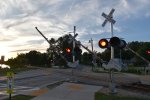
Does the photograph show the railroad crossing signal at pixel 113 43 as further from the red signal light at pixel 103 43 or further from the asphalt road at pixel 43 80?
the asphalt road at pixel 43 80

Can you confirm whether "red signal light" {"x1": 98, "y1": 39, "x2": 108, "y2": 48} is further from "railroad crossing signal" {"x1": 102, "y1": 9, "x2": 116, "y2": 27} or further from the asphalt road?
the asphalt road

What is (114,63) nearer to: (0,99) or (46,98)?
(46,98)

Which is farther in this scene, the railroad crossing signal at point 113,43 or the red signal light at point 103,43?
the red signal light at point 103,43

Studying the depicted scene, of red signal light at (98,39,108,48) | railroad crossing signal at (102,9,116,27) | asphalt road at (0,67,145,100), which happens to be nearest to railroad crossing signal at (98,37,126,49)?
red signal light at (98,39,108,48)

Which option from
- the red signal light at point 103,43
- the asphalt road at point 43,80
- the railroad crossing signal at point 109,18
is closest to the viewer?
the red signal light at point 103,43

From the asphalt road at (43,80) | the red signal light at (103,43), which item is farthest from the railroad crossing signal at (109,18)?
the asphalt road at (43,80)

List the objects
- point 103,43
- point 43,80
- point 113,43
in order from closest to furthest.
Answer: point 113,43, point 103,43, point 43,80

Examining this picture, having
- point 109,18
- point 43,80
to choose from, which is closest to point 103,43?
point 109,18

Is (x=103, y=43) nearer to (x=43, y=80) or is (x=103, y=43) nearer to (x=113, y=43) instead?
(x=113, y=43)

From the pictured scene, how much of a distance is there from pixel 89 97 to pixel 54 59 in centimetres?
A: 10636

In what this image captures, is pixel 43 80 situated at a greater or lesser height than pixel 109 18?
lesser

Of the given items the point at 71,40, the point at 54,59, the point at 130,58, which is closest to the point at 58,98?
the point at 71,40

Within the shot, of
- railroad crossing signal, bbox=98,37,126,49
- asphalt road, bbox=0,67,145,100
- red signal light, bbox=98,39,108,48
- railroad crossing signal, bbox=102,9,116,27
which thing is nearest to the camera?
railroad crossing signal, bbox=98,37,126,49

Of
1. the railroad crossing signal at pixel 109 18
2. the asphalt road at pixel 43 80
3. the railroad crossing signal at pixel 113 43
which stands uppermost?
the railroad crossing signal at pixel 109 18
